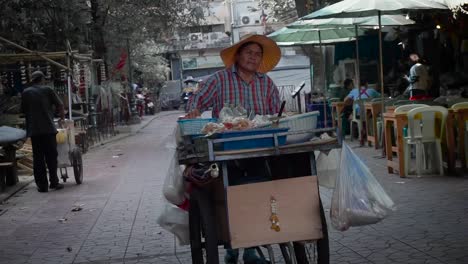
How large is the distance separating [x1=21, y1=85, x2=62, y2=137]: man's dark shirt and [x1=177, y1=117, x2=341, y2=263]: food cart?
7029 millimetres

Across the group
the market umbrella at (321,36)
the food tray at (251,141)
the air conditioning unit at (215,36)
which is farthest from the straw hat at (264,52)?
the air conditioning unit at (215,36)

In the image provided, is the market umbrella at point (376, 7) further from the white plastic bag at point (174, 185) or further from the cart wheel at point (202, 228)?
the cart wheel at point (202, 228)

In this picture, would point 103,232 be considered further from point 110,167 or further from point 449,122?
point 110,167

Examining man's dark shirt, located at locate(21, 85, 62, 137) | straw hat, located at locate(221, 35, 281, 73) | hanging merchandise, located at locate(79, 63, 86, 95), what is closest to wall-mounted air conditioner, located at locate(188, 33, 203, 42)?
hanging merchandise, located at locate(79, 63, 86, 95)

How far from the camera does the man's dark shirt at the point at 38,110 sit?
11.6 m

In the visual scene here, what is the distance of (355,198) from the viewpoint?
4.89m

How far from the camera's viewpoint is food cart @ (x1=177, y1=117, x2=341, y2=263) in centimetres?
475

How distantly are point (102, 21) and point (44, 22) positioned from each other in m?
7.75

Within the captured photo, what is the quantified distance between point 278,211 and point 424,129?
19.9 ft

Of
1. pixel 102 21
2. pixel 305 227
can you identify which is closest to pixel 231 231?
pixel 305 227

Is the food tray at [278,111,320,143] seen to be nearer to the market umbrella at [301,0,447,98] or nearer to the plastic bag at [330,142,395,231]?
the plastic bag at [330,142,395,231]

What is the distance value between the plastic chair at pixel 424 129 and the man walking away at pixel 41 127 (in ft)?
Answer: 17.8

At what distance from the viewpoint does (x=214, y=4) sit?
213 ft

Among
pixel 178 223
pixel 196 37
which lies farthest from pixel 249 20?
pixel 178 223
